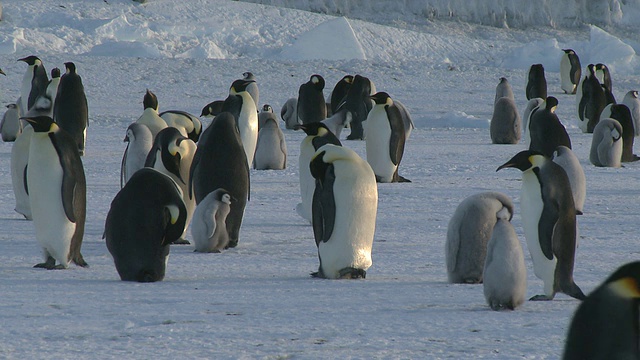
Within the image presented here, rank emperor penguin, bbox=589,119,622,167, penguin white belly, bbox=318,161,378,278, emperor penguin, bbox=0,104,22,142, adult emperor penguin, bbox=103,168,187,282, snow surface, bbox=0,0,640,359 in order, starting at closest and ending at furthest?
snow surface, bbox=0,0,640,359 < adult emperor penguin, bbox=103,168,187,282 < penguin white belly, bbox=318,161,378,278 < emperor penguin, bbox=589,119,622,167 < emperor penguin, bbox=0,104,22,142

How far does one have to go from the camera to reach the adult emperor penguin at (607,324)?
1850 mm

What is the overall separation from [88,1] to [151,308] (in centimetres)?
3045

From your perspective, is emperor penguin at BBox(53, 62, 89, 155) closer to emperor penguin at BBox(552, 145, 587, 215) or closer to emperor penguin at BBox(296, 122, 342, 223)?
emperor penguin at BBox(296, 122, 342, 223)

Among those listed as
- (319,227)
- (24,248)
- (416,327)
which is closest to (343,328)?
(416,327)

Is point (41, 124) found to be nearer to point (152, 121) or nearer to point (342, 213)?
point (342, 213)

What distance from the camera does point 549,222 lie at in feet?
14.5

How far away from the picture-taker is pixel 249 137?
9.04 meters

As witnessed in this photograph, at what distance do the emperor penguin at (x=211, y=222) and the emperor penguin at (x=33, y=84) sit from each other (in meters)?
9.11

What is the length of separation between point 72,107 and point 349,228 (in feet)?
22.4

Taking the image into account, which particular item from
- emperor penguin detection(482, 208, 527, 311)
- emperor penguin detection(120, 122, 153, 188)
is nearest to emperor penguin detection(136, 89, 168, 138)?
emperor penguin detection(120, 122, 153, 188)

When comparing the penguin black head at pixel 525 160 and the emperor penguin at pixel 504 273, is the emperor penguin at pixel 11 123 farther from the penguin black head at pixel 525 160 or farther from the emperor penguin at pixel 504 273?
the emperor penguin at pixel 504 273

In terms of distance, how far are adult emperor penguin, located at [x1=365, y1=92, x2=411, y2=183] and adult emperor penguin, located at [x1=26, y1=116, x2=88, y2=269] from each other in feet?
14.9

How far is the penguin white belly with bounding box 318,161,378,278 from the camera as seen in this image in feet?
15.6

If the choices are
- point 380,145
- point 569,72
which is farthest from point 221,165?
point 569,72
